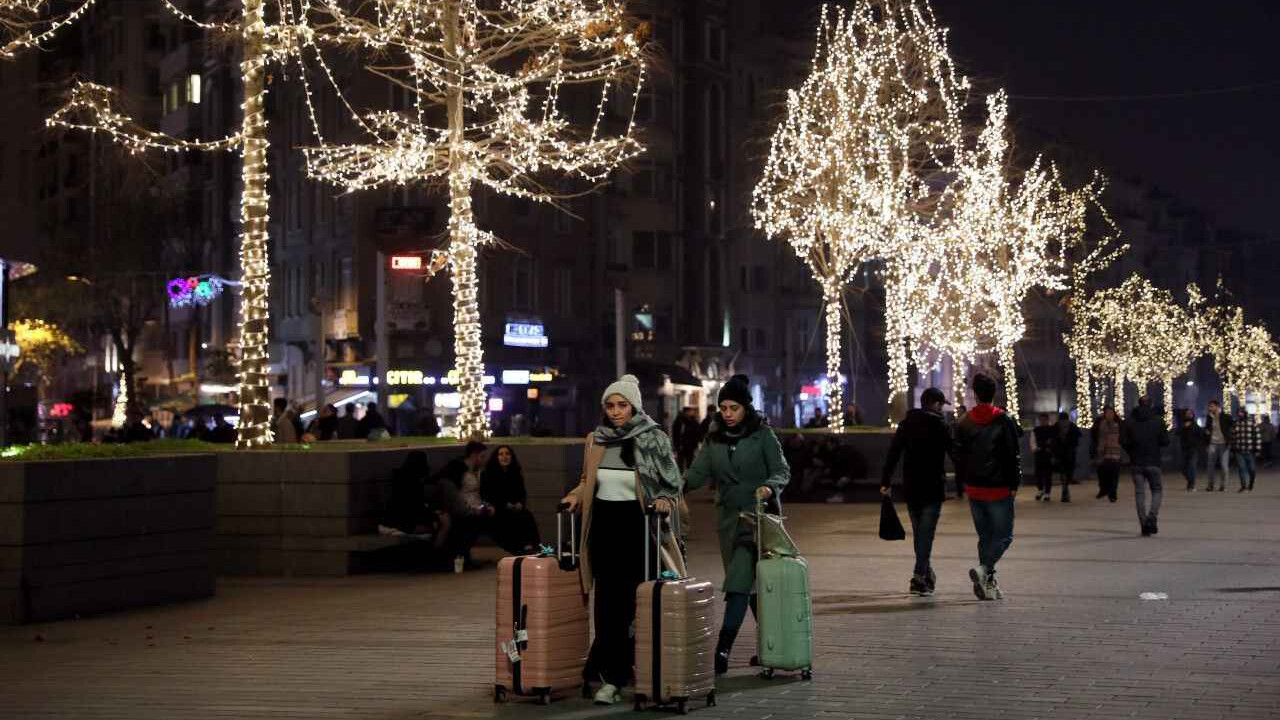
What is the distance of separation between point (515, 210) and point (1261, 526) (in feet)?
129

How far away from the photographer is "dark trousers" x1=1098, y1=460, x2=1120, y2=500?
112 ft

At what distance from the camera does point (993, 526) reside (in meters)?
16.4

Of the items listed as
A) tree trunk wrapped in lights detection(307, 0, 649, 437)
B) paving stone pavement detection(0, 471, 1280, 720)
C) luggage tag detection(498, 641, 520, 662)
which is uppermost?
tree trunk wrapped in lights detection(307, 0, 649, 437)

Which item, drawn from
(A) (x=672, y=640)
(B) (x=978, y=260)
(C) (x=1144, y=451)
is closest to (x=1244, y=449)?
(C) (x=1144, y=451)

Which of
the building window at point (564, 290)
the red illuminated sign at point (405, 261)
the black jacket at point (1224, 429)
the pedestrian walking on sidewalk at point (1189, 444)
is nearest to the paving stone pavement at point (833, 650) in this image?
the pedestrian walking on sidewalk at point (1189, 444)

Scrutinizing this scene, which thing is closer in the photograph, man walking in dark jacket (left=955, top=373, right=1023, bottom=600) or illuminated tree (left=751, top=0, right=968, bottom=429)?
man walking in dark jacket (left=955, top=373, right=1023, bottom=600)

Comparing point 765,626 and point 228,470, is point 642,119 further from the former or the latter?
point 765,626

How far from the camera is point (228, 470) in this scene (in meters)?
20.0

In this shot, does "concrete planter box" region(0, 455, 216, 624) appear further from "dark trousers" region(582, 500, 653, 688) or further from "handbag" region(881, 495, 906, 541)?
"dark trousers" region(582, 500, 653, 688)

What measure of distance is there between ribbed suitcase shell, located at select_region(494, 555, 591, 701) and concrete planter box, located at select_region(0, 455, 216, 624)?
5973 mm

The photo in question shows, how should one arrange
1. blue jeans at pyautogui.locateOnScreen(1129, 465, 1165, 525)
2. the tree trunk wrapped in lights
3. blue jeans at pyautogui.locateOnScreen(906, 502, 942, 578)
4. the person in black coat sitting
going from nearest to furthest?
1. blue jeans at pyautogui.locateOnScreen(906, 502, 942, 578)
2. the person in black coat sitting
3. blue jeans at pyautogui.locateOnScreen(1129, 465, 1165, 525)
4. the tree trunk wrapped in lights

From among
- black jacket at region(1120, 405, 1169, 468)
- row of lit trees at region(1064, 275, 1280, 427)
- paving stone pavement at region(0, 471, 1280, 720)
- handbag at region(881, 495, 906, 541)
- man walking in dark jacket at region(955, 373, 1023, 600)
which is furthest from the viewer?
row of lit trees at region(1064, 275, 1280, 427)

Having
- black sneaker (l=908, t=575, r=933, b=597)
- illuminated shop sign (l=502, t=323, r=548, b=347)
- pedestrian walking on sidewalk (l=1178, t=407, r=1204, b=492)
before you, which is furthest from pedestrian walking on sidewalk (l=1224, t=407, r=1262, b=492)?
illuminated shop sign (l=502, t=323, r=548, b=347)

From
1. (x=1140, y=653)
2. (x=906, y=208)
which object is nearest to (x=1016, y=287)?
(x=906, y=208)
